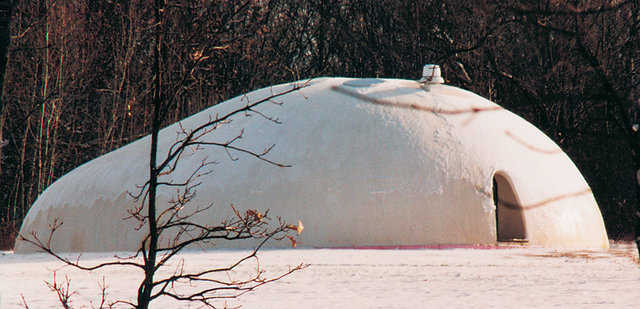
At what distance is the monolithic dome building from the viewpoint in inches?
706

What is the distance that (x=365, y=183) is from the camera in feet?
59.3

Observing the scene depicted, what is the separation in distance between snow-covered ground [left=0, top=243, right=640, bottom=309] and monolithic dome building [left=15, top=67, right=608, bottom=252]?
3.48 ft

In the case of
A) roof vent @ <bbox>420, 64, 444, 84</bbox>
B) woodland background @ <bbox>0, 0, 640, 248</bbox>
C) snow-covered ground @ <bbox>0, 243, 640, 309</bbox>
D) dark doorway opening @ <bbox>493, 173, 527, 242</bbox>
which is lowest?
snow-covered ground @ <bbox>0, 243, 640, 309</bbox>

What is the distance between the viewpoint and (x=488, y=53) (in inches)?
1093

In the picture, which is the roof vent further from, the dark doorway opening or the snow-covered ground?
the snow-covered ground

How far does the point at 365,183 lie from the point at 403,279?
19.4ft

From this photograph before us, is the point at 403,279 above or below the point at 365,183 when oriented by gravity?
below

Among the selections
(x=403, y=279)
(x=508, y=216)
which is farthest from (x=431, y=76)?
(x=403, y=279)

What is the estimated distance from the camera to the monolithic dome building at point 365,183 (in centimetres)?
1794

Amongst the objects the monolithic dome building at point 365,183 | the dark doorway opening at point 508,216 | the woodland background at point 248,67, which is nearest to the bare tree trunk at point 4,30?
the monolithic dome building at point 365,183

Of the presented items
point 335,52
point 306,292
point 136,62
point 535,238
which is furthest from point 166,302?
point 335,52

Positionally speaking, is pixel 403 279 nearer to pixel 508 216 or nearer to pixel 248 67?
pixel 508 216

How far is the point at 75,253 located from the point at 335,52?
20.2 meters

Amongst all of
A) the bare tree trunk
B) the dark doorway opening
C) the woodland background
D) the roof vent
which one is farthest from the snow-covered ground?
the woodland background
